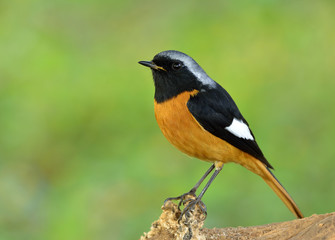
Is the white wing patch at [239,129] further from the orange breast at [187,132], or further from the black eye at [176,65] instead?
the black eye at [176,65]

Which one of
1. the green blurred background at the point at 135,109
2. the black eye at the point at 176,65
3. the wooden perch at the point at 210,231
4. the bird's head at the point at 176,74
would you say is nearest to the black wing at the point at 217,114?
the bird's head at the point at 176,74

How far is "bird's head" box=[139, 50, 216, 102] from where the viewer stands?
5.09 m

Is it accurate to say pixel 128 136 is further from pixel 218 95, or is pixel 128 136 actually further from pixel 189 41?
pixel 218 95

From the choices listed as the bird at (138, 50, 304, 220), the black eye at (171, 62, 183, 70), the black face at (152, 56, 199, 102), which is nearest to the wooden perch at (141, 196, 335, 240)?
the bird at (138, 50, 304, 220)

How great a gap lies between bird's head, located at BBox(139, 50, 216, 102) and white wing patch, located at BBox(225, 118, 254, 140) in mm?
403

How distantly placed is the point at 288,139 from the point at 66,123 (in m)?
3.12

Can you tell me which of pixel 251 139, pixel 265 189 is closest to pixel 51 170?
pixel 265 189

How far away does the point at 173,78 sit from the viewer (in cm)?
514

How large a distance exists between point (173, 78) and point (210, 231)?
4.50 ft

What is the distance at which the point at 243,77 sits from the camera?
864 cm

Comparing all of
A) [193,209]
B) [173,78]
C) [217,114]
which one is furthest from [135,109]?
[193,209]

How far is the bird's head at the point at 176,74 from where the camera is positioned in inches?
201

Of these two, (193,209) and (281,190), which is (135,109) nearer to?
(281,190)

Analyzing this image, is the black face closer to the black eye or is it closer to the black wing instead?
the black eye
